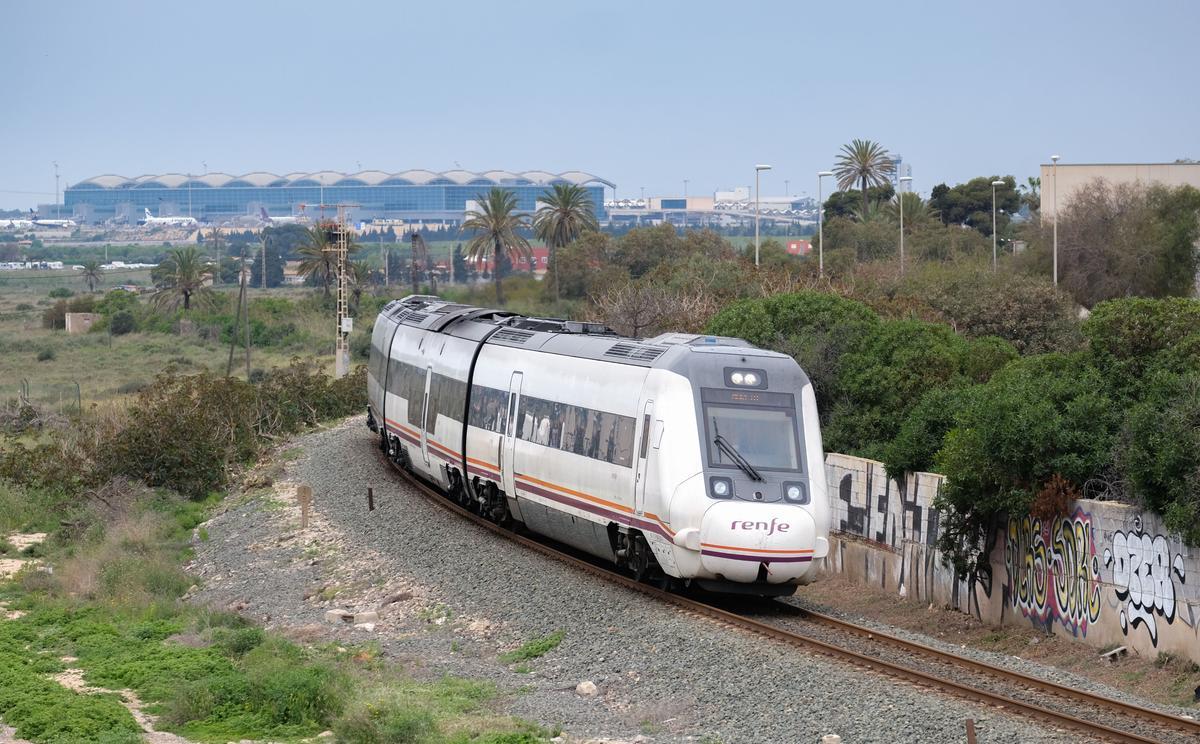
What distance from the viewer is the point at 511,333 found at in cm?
2500

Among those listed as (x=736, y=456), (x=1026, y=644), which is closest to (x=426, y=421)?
(x=736, y=456)

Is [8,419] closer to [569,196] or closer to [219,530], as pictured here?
[219,530]

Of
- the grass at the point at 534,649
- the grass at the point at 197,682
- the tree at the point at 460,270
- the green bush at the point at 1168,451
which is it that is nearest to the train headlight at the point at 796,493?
the grass at the point at 534,649

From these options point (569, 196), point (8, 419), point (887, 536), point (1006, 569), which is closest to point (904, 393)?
point (887, 536)

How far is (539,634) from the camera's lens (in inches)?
698

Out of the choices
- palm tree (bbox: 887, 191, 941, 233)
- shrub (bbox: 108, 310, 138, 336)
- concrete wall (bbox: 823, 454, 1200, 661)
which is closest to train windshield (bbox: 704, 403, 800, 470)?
concrete wall (bbox: 823, 454, 1200, 661)

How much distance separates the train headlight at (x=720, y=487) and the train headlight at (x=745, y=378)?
1.37 m

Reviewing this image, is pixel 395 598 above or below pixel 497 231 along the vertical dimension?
below

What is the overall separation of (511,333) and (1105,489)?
1042 cm

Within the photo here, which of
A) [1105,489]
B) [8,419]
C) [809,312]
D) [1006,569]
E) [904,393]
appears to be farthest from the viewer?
[8,419]

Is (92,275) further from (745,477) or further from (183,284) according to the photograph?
(745,477)

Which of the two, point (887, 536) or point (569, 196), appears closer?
point (887, 536)

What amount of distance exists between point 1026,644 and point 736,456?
5.51 meters

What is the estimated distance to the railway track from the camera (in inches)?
492
